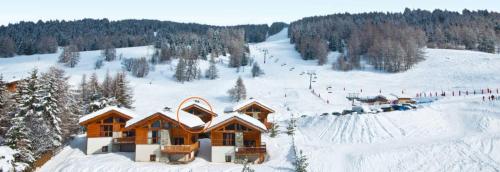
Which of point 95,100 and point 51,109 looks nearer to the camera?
point 51,109

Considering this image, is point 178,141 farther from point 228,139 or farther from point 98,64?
point 98,64

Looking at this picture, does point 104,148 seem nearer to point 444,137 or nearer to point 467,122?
point 444,137

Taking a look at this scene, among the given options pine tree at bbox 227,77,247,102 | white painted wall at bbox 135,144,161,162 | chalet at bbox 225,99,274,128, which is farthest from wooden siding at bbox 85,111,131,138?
pine tree at bbox 227,77,247,102

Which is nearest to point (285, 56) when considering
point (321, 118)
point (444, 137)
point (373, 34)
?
point (373, 34)

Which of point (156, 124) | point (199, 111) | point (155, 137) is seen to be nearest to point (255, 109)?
point (199, 111)

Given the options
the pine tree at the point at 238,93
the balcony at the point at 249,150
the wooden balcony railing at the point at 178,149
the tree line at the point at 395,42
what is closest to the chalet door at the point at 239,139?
the balcony at the point at 249,150

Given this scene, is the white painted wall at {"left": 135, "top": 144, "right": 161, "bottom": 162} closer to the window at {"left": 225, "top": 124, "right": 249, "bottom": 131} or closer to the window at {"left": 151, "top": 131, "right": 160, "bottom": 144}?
the window at {"left": 151, "top": 131, "right": 160, "bottom": 144}

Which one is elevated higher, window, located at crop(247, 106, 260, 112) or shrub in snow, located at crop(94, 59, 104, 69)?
shrub in snow, located at crop(94, 59, 104, 69)
